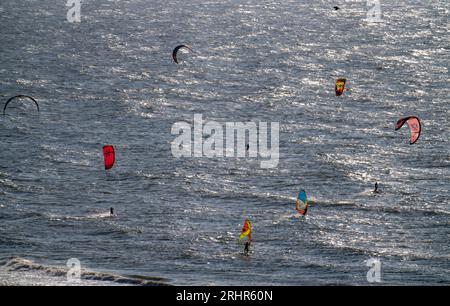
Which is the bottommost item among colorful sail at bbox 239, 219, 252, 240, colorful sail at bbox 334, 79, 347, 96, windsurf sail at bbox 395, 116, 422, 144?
colorful sail at bbox 239, 219, 252, 240

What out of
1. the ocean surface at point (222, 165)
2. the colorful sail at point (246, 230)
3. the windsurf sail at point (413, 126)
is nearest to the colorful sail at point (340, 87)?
the ocean surface at point (222, 165)

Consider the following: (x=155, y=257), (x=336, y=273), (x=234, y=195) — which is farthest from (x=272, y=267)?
(x=234, y=195)

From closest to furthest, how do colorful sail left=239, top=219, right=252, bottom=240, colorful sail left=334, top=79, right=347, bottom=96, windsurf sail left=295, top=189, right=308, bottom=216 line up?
1. colorful sail left=239, top=219, right=252, bottom=240
2. windsurf sail left=295, top=189, right=308, bottom=216
3. colorful sail left=334, top=79, right=347, bottom=96

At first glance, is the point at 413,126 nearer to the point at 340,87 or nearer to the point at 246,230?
the point at 246,230

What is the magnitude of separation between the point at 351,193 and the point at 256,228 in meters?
10.7

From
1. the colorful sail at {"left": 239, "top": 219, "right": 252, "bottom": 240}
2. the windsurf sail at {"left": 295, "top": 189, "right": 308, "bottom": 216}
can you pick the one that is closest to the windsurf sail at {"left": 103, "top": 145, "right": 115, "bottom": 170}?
the windsurf sail at {"left": 295, "top": 189, "right": 308, "bottom": 216}

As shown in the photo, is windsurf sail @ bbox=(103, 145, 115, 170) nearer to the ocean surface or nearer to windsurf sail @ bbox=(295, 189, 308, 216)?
the ocean surface

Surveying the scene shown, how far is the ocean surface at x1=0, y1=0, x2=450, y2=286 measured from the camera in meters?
54.5

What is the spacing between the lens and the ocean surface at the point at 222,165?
5453cm

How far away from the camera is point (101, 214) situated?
62.4m

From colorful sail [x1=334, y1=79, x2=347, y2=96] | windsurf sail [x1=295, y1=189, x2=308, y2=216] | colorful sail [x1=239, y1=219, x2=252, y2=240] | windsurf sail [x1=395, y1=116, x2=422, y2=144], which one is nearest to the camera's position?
colorful sail [x1=239, y1=219, x2=252, y2=240]

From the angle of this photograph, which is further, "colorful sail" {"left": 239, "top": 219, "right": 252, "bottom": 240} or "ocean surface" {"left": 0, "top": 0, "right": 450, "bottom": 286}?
"ocean surface" {"left": 0, "top": 0, "right": 450, "bottom": 286}

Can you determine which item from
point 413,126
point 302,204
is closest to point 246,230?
point 302,204
